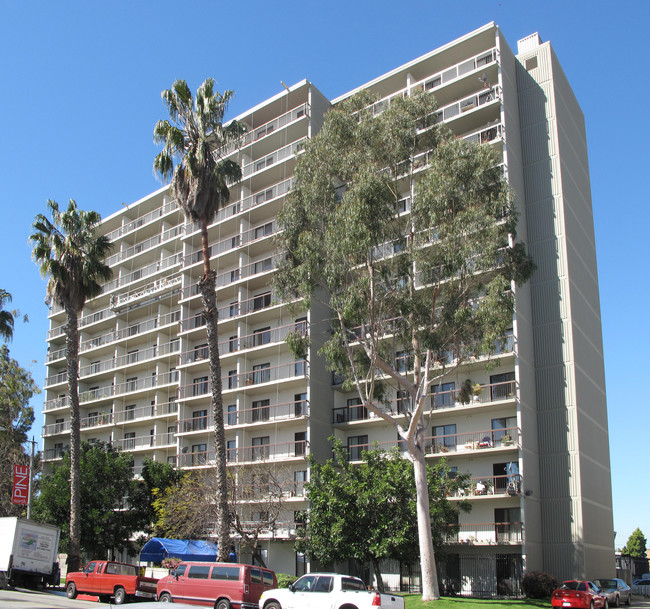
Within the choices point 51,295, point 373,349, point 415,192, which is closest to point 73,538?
point 51,295

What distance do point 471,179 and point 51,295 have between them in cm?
2471

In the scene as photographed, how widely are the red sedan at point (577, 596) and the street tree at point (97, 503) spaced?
2670 centimetres

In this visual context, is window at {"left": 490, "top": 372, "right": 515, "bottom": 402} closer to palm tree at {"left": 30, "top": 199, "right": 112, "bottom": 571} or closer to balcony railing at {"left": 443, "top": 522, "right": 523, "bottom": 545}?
balcony railing at {"left": 443, "top": 522, "right": 523, "bottom": 545}

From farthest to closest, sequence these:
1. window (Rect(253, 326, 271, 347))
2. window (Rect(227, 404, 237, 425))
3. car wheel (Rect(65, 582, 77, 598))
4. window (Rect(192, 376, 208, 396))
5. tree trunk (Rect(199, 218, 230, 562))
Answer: window (Rect(192, 376, 208, 396))
window (Rect(253, 326, 271, 347))
window (Rect(227, 404, 237, 425))
car wheel (Rect(65, 582, 77, 598))
tree trunk (Rect(199, 218, 230, 562))

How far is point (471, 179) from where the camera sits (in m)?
29.2

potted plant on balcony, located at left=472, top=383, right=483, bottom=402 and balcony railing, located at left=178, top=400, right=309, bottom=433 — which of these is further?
balcony railing, located at left=178, top=400, right=309, bottom=433

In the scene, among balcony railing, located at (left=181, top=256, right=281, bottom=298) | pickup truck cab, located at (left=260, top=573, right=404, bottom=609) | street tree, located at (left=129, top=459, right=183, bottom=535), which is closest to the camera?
pickup truck cab, located at (left=260, top=573, right=404, bottom=609)

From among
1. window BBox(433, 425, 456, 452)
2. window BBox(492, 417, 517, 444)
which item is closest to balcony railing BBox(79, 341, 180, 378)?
window BBox(433, 425, 456, 452)

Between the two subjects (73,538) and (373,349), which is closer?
(373,349)

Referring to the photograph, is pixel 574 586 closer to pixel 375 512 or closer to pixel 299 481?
pixel 375 512

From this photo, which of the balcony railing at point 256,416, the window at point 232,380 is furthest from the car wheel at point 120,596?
the window at point 232,380

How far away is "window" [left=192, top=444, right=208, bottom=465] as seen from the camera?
148ft

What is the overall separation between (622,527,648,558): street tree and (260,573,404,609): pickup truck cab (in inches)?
3020

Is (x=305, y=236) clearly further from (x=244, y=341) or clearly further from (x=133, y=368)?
(x=133, y=368)
